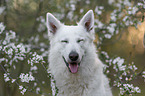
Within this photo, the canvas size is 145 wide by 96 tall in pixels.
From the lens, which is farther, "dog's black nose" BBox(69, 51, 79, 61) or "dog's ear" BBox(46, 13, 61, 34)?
"dog's ear" BBox(46, 13, 61, 34)

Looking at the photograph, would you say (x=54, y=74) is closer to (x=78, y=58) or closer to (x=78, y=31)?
(x=78, y=58)

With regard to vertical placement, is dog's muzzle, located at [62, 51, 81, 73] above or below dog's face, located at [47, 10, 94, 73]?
below

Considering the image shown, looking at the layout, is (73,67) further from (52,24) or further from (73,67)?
(52,24)

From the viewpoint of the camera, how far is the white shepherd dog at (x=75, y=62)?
11.4ft

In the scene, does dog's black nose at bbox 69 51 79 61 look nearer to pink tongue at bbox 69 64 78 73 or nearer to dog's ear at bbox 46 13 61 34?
pink tongue at bbox 69 64 78 73

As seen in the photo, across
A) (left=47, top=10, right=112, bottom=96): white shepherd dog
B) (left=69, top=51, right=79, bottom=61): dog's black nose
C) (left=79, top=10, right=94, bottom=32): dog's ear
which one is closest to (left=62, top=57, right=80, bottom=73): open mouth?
(left=47, top=10, right=112, bottom=96): white shepherd dog

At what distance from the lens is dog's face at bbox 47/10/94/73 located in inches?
130

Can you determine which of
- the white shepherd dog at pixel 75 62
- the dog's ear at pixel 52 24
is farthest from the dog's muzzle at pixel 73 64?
the dog's ear at pixel 52 24

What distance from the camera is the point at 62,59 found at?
3625 mm

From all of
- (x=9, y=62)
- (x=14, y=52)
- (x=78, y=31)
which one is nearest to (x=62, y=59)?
(x=78, y=31)

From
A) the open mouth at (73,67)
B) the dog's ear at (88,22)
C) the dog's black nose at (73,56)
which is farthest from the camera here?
the dog's ear at (88,22)

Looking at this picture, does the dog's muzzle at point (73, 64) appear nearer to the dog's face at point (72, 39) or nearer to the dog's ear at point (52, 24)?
the dog's face at point (72, 39)

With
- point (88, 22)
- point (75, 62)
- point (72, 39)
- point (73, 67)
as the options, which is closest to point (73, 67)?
point (73, 67)

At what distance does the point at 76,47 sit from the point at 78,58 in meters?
0.21
